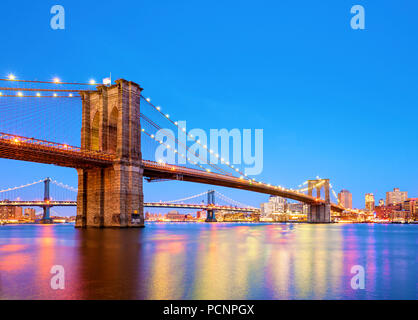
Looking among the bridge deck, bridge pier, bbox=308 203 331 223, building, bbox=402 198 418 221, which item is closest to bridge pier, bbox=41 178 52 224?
the bridge deck

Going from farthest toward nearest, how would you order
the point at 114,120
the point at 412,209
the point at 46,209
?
the point at 412,209 → the point at 46,209 → the point at 114,120

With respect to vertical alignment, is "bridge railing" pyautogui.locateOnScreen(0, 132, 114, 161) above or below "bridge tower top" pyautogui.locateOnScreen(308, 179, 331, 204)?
above

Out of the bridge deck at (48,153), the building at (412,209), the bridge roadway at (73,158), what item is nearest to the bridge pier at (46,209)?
the bridge roadway at (73,158)

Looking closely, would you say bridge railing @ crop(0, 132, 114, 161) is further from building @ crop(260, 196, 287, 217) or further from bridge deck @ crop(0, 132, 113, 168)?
building @ crop(260, 196, 287, 217)

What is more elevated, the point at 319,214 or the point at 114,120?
the point at 114,120

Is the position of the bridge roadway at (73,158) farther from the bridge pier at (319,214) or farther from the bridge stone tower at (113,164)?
the bridge pier at (319,214)

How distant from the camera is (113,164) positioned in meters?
41.0

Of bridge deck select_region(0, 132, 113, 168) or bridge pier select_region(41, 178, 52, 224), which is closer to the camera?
bridge deck select_region(0, 132, 113, 168)

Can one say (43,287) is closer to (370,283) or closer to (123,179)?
(370,283)

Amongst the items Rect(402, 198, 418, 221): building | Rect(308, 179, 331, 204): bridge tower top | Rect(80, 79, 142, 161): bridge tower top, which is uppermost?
Rect(80, 79, 142, 161): bridge tower top

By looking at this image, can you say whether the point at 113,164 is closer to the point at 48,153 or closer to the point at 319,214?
the point at 48,153

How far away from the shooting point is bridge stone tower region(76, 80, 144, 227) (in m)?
40.9

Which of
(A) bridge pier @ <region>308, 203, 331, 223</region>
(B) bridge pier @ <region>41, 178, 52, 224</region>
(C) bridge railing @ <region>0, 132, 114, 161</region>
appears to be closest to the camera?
(C) bridge railing @ <region>0, 132, 114, 161</region>

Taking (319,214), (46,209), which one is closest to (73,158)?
(46,209)
